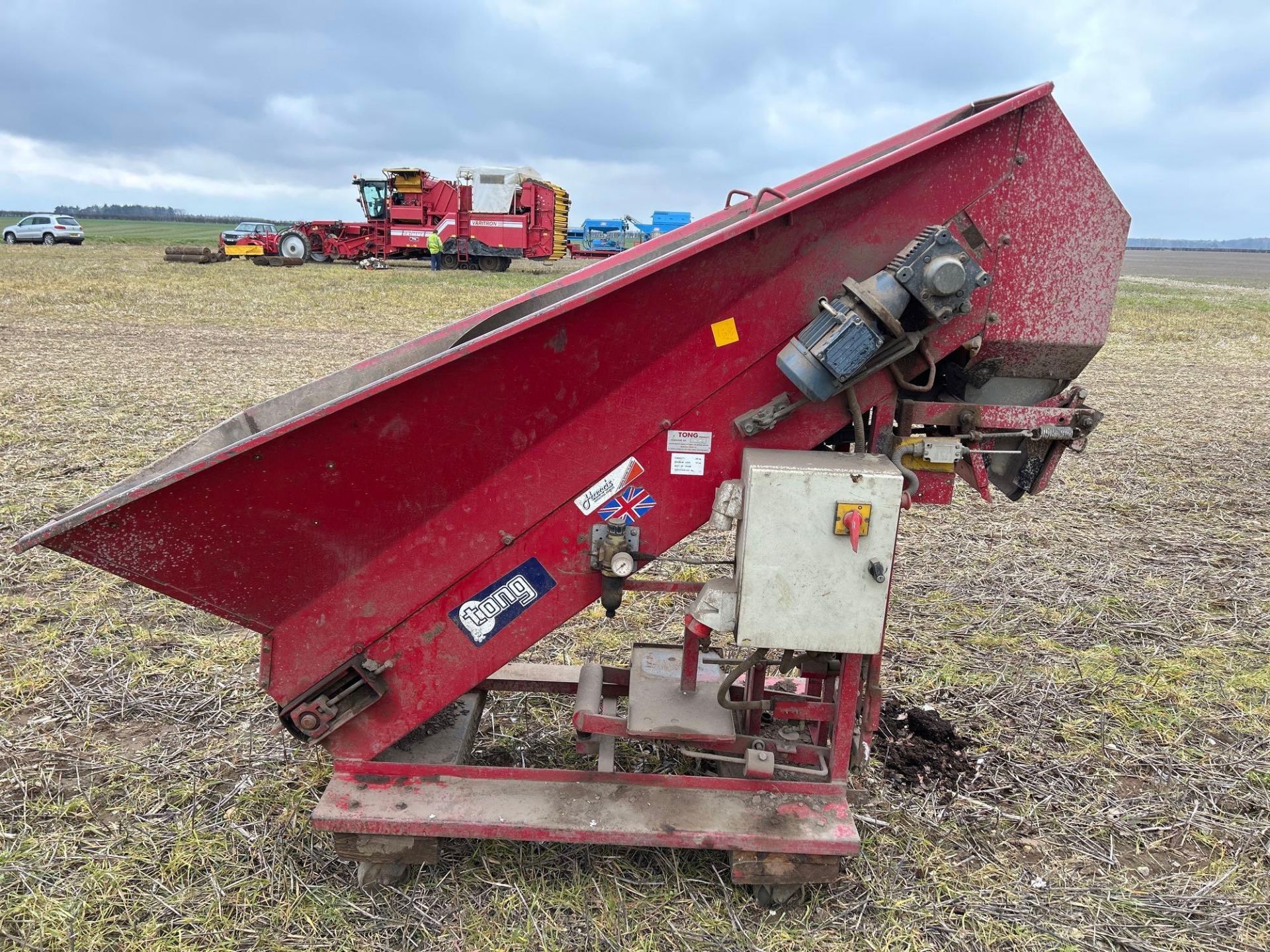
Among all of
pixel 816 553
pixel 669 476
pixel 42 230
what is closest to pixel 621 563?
pixel 669 476

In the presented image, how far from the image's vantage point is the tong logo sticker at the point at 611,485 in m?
2.61

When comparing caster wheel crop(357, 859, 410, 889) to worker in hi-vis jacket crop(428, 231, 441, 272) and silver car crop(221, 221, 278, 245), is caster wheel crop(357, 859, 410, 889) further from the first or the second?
silver car crop(221, 221, 278, 245)

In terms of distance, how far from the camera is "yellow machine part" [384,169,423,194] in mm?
28109

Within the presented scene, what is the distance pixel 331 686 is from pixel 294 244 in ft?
99.8

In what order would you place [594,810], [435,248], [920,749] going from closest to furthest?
1. [594,810]
2. [920,749]
3. [435,248]

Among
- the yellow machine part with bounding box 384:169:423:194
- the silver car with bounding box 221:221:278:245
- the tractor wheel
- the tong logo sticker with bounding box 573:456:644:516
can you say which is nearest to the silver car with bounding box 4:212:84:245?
the silver car with bounding box 221:221:278:245

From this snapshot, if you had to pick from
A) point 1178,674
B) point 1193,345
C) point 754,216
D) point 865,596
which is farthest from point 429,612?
point 1193,345

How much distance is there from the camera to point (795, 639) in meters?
2.49

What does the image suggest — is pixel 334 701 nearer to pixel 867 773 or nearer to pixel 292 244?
pixel 867 773

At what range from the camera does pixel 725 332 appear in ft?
8.36

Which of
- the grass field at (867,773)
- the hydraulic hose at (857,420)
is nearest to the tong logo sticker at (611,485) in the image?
the hydraulic hose at (857,420)

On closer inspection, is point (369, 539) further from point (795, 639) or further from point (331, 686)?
point (795, 639)

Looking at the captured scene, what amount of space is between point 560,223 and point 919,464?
29258 millimetres

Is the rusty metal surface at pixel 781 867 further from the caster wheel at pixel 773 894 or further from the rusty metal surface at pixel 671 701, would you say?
the rusty metal surface at pixel 671 701
